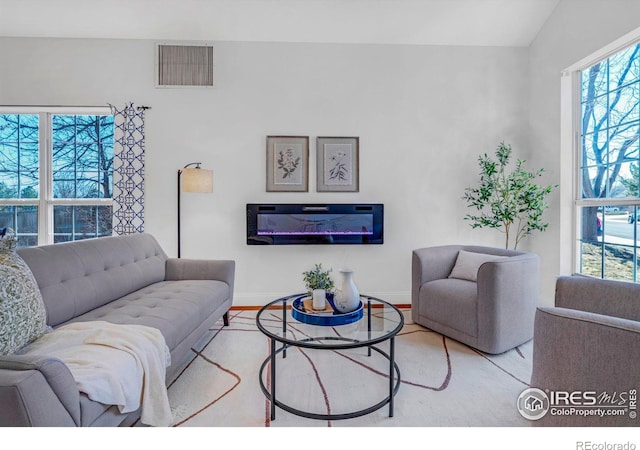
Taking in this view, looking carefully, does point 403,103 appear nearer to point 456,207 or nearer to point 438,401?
point 456,207

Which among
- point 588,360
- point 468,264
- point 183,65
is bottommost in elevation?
point 588,360

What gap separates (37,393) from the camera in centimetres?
91

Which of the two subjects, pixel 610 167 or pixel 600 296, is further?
pixel 610 167

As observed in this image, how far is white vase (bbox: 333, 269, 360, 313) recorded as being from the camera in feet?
5.91

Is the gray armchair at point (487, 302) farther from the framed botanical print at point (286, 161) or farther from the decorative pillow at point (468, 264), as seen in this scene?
the framed botanical print at point (286, 161)

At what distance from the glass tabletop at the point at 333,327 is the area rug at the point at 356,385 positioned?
279 millimetres

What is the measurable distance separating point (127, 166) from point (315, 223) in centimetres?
207

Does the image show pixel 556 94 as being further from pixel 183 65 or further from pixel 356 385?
pixel 183 65

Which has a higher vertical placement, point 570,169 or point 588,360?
point 570,169

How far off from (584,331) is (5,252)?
2387mm

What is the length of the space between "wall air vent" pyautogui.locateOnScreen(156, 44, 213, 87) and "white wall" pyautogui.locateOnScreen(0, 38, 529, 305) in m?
0.10

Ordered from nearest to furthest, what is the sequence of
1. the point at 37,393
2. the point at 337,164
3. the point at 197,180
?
the point at 37,393 → the point at 197,180 → the point at 337,164

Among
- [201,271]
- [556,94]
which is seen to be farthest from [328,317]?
[556,94]

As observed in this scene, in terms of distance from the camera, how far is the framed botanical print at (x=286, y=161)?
11.0 ft
